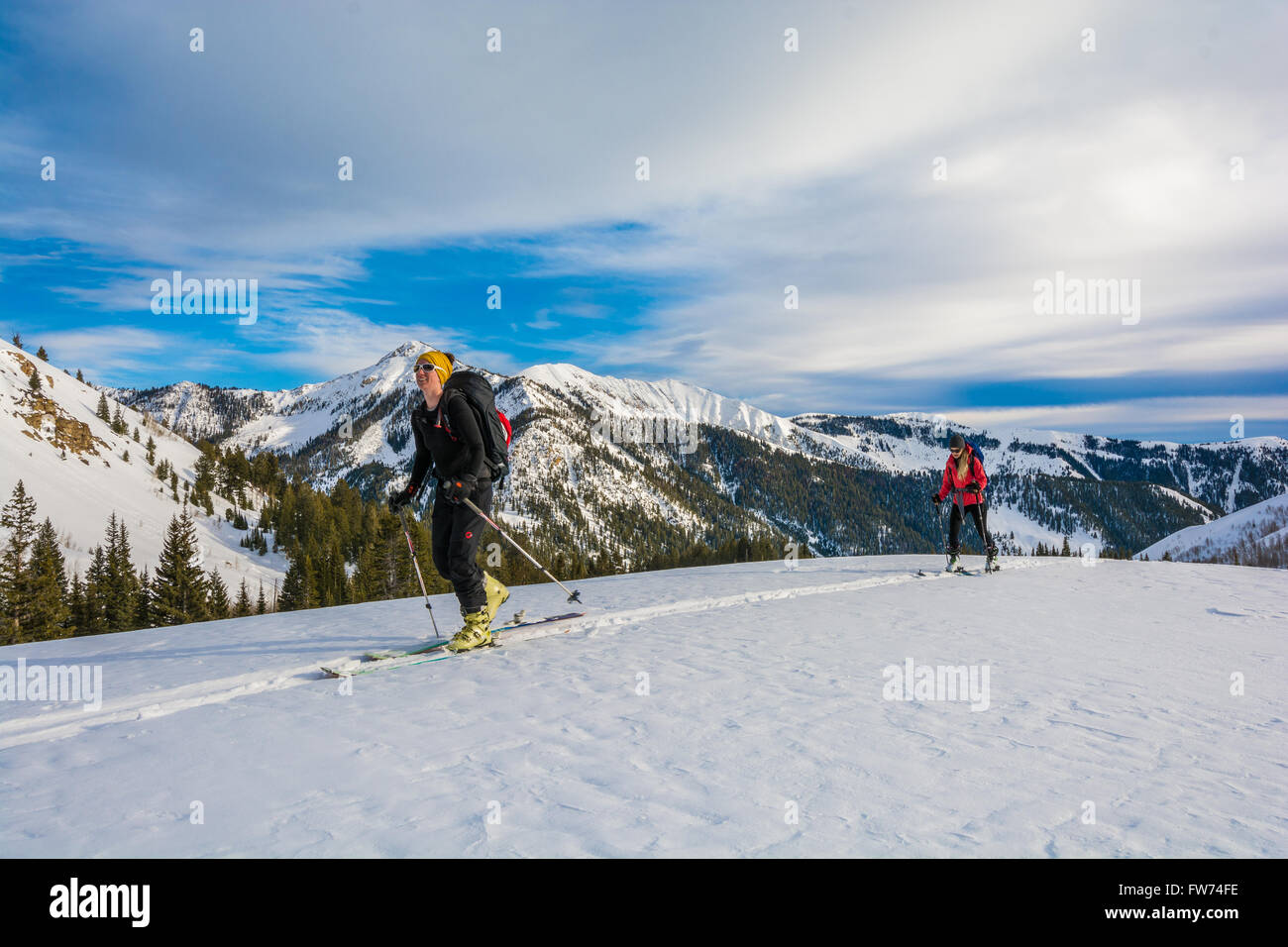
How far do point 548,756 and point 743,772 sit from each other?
1.35 metres

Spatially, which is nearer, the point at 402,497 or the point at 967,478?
the point at 402,497

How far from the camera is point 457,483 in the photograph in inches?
292

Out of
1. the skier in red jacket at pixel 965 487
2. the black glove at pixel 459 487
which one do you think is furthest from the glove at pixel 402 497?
the skier in red jacket at pixel 965 487

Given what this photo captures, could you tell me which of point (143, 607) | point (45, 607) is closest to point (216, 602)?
point (143, 607)

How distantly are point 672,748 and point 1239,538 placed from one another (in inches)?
9825

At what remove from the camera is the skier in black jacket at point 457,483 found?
24.6 feet

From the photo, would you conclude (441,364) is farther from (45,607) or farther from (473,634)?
(45,607)

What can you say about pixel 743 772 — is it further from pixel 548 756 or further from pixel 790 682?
pixel 790 682

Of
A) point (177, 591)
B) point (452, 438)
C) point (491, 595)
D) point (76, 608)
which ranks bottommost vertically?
point (76, 608)

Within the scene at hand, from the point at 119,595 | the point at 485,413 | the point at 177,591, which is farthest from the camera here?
the point at 119,595

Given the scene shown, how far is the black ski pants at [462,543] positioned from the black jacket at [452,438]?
1.12ft

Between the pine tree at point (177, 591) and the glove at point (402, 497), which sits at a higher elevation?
the glove at point (402, 497)

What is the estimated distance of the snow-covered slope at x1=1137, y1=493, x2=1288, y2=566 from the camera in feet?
529

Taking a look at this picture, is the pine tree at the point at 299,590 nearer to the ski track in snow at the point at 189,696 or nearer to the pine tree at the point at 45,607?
the pine tree at the point at 45,607
